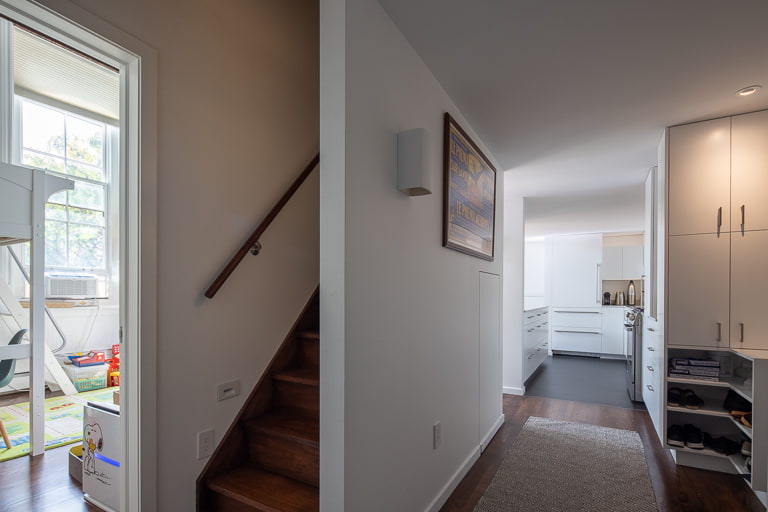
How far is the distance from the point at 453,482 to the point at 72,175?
5293 millimetres

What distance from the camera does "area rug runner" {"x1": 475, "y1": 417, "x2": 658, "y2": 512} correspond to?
2.24m

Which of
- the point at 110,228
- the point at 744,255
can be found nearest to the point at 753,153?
the point at 744,255

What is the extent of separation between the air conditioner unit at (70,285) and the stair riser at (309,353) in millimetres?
3936

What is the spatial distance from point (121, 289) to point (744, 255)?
138 inches

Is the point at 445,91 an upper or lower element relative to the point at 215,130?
upper

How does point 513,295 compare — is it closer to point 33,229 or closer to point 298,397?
point 298,397

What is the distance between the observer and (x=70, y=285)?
4.77m

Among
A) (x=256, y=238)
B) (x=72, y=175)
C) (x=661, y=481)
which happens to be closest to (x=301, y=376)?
(x=256, y=238)

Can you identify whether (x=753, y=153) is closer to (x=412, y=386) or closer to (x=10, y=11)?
(x=412, y=386)

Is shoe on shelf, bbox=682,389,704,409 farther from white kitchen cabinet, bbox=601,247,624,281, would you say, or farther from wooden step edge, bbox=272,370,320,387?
white kitchen cabinet, bbox=601,247,624,281

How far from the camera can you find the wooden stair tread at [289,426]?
1886mm

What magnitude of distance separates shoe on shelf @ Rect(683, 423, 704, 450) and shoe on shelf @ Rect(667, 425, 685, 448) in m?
0.02

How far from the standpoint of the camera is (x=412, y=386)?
6.22 ft

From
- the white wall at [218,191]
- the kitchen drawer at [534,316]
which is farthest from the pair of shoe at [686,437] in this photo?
the white wall at [218,191]
